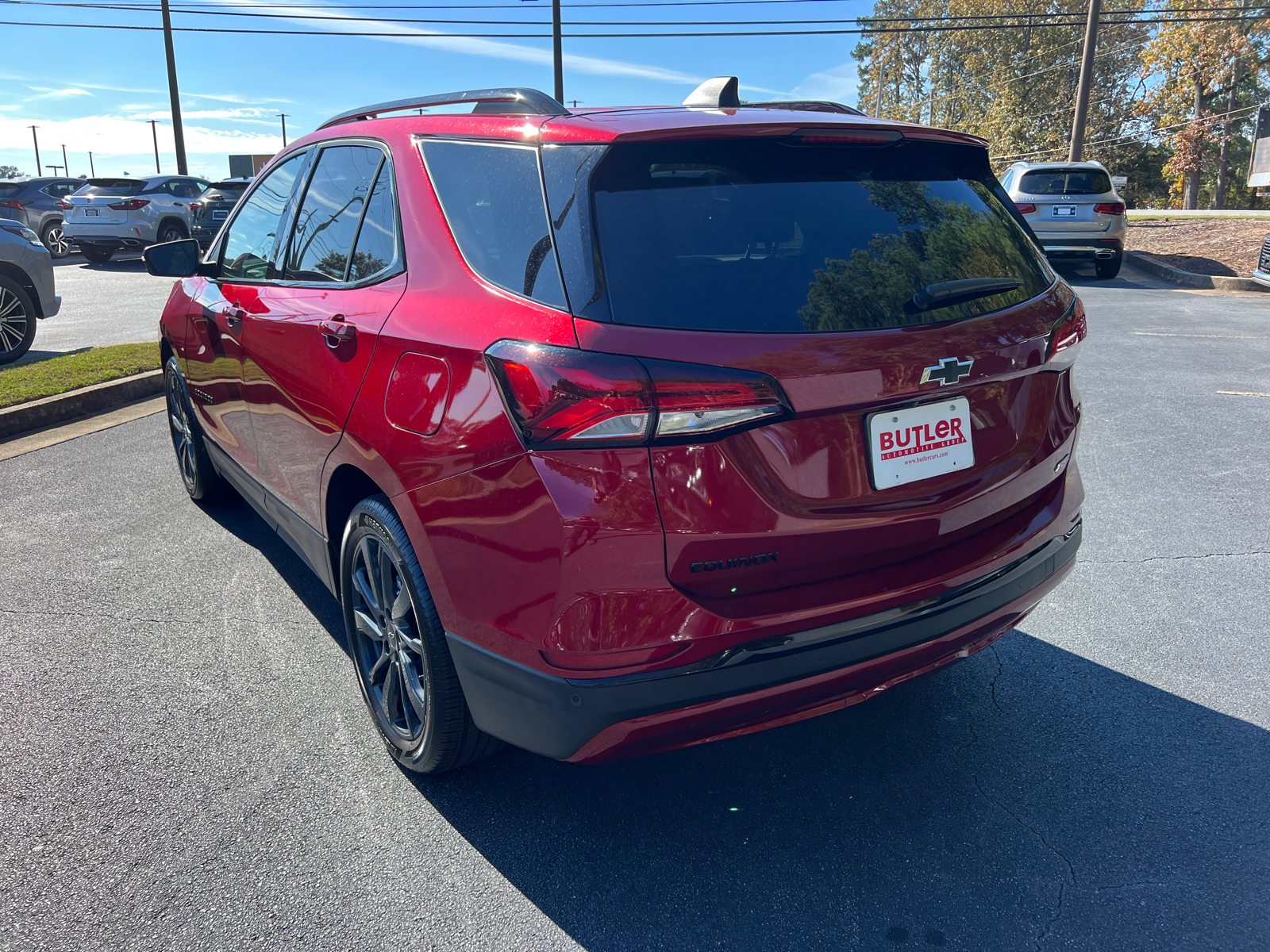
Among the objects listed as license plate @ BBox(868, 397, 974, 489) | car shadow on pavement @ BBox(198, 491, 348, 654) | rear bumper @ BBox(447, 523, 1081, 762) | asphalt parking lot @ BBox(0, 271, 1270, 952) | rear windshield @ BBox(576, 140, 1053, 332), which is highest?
rear windshield @ BBox(576, 140, 1053, 332)

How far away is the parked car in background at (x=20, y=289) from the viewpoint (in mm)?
8773

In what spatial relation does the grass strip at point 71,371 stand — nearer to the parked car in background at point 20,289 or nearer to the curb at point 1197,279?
the parked car in background at point 20,289

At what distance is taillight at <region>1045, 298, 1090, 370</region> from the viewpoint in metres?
2.42

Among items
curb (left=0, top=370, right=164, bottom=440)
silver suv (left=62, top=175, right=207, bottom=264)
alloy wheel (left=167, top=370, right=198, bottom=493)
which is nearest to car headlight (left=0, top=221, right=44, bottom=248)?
curb (left=0, top=370, right=164, bottom=440)

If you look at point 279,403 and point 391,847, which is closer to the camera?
point 391,847

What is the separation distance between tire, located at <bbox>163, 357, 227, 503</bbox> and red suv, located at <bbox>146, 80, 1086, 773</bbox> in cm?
235

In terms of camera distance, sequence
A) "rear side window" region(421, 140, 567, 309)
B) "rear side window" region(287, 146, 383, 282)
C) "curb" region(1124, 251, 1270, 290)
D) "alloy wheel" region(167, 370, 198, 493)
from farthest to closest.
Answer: "curb" region(1124, 251, 1270, 290) → "alloy wheel" region(167, 370, 198, 493) → "rear side window" region(287, 146, 383, 282) → "rear side window" region(421, 140, 567, 309)

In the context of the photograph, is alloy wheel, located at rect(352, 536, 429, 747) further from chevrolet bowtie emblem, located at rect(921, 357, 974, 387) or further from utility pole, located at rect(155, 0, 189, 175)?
utility pole, located at rect(155, 0, 189, 175)

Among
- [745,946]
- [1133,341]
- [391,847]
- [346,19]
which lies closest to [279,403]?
[391,847]

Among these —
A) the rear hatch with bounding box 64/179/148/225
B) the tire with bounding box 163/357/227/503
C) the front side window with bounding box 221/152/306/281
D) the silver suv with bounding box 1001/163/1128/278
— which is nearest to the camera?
the front side window with bounding box 221/152/306/281

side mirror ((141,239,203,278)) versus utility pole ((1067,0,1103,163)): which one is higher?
utility pole ((1067,0,1103,163))

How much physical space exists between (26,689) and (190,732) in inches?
28.2

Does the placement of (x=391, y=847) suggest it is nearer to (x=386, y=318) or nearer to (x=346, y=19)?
(x=386, y=318)

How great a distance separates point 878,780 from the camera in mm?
2586
